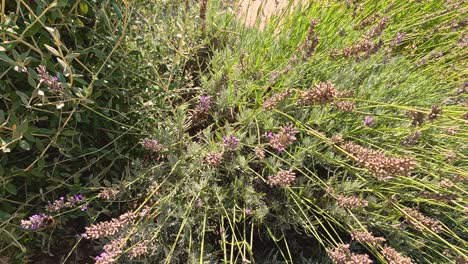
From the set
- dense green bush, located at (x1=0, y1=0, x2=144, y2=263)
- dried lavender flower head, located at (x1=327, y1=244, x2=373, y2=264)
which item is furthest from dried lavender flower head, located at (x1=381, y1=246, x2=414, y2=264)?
dense green bush, located at (x1=0, y1=0, x2=144, y2=263)

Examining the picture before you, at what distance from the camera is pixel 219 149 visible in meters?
1.78

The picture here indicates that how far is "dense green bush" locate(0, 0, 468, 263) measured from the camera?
154 cm

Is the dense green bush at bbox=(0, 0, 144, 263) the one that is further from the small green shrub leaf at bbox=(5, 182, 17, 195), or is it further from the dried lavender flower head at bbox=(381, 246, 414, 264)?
the dried lavender flower head at bbox=(381, 246, 414, 264)

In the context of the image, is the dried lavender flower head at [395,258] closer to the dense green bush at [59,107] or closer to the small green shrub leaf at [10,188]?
the dense green bush at [59,107]

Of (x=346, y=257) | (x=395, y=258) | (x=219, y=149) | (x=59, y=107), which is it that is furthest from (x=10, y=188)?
(x=395, y=258)

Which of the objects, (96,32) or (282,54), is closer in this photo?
(96,32)

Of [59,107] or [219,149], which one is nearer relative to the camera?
[59,107]

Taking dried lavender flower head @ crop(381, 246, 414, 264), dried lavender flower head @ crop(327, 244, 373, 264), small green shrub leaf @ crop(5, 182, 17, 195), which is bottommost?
small green shrub leaf @ crop(5, 182, 17, 195)

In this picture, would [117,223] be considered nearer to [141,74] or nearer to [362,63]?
[141,74]

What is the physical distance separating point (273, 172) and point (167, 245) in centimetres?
59

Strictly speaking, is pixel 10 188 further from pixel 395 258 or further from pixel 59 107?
pixel 395 258

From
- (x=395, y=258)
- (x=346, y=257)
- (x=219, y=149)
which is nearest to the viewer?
(x=395, y=258)

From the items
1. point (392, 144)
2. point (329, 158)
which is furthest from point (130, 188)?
point (392, 144)

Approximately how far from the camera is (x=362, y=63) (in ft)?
7.13
